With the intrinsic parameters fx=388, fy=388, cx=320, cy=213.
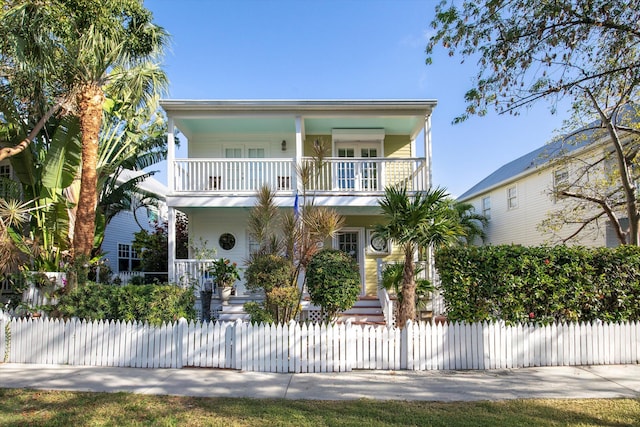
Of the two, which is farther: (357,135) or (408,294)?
(357,135)

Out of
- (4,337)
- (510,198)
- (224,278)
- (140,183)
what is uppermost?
(140,183)

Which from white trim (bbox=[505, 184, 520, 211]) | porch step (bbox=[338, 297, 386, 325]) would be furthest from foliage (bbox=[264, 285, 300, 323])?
white trim (bbox=[505, 184, 520, 211])

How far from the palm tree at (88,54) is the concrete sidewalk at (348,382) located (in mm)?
2798

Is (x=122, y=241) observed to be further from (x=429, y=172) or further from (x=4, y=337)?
(x=429, y=172)

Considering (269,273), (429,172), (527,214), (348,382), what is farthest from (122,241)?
(527,214)

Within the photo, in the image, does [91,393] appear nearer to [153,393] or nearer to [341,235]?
[153,393]

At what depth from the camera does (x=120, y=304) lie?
7719mm

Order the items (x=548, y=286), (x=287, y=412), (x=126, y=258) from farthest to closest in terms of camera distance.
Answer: (x=126, y=258) → (x=548, y=286) → (x=287, y=412)

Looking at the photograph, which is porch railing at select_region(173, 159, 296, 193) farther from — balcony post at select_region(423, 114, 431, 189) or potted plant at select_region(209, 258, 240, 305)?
balcony post at select_region(423, 114, 431, 189)

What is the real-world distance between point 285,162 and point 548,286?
7975 millimetres

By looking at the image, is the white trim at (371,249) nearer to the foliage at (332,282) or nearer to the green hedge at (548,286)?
the foliage at (332,282)

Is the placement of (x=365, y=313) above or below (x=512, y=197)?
below

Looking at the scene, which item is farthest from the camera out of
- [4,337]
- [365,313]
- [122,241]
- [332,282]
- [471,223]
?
[471,223]

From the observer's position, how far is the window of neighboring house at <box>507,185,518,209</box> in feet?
66.0
